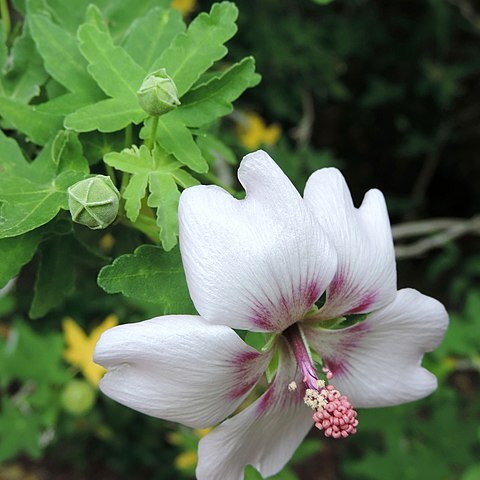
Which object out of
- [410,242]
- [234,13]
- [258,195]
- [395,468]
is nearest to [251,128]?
[410,242]

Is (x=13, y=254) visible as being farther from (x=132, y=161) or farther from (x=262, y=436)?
(x=262, y=436)

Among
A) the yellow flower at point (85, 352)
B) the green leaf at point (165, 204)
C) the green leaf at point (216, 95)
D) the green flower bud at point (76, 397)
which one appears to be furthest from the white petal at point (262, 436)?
→ the yellow flower at point (85, 352)

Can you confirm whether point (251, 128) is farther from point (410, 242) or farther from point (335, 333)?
point (335, 333)

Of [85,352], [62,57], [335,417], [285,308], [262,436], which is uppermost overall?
[62,57]

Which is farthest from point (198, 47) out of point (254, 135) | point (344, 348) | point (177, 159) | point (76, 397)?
point (254, 135)

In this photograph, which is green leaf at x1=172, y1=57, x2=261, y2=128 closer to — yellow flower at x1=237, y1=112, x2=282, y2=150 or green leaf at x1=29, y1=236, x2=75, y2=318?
green leaf at x1=29, y1=236, x2=75, y2=318

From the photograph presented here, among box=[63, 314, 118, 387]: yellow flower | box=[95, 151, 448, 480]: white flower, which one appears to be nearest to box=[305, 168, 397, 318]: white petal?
box=[95, 151, 448, 480]: white flower
